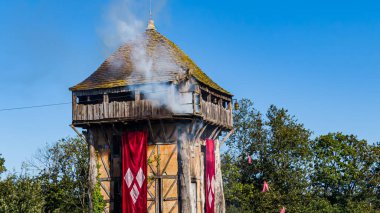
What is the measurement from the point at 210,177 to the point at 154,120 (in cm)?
564

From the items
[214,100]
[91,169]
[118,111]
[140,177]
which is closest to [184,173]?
[140,177]

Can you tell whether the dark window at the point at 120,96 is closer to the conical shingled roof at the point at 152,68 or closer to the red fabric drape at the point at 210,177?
the conical shingled roof at the point at 152,68

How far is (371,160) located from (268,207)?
17.3m

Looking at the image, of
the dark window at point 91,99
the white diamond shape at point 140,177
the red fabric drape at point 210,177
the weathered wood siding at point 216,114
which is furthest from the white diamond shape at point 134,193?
the dark window at point 91,99

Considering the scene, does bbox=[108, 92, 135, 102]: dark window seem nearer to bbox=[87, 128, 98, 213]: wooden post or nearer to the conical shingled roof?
the conical shingled roof

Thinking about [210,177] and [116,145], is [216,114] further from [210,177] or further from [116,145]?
[116,145]

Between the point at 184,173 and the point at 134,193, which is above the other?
the point at 184,173

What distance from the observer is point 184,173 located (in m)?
34.4

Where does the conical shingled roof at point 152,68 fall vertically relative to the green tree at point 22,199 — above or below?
above

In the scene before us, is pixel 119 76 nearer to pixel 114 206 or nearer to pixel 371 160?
pixel 114 206

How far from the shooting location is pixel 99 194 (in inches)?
1394

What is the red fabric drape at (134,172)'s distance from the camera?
34500 mm

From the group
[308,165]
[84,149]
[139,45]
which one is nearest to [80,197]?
[84,149]

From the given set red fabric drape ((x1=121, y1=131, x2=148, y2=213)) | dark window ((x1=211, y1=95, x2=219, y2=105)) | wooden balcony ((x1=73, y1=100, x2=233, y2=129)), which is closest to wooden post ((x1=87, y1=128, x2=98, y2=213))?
wooden balcony ((x1=73, y1=100, x2=233, y2=129))
